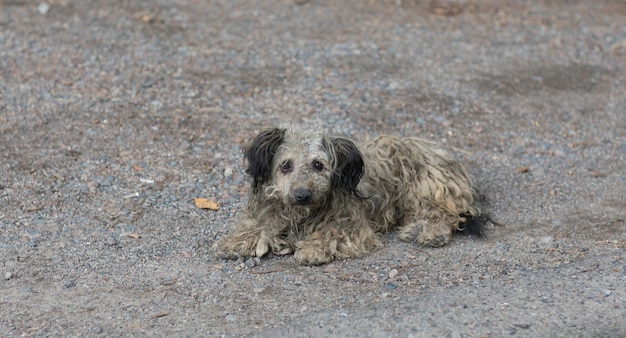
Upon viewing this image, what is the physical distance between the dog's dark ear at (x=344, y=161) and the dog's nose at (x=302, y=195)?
33 centimetres

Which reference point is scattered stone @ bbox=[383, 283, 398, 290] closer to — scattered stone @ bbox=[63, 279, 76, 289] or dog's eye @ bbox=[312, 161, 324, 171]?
dog's eye @ bbox=[312, 161, 324, 171]

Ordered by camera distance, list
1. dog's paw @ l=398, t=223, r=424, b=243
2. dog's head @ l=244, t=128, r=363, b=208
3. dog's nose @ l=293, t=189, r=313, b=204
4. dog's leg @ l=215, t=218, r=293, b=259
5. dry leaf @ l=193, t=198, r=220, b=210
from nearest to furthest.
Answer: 1. dog's nose @ l=293, t=189, r=313, b=204
2. dog's head @ l=244, t=128, r=363, b=208
3. dog's leg @ l=215, t=218, r=293, b=259
4. dog's paw @ l=398, t=223, r=424, b=243
5. dry leaf @ l=193, t=198, r=220, b=210

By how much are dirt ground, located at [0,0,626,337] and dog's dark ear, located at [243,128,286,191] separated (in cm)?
67

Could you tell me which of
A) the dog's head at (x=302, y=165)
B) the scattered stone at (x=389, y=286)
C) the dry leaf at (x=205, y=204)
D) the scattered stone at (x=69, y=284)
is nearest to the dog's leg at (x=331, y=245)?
the dog's head at (x=302, y=165)

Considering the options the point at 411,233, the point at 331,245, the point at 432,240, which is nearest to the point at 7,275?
the point at 331,245

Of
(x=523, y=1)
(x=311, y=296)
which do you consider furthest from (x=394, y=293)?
(x=523, y=1)

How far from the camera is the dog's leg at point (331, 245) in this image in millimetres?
6559

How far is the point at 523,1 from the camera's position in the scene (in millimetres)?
14414

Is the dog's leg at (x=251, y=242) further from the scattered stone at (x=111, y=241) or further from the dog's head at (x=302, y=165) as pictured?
the scattered stone at (x=111, y=241)

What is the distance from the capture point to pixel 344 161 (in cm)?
660

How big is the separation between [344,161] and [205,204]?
66.1 inches

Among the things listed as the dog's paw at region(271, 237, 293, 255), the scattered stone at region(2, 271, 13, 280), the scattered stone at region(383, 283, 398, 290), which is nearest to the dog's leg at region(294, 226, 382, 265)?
the dog's paw at region(271, 237, 293, 255)

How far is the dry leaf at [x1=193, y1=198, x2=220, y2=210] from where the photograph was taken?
7707 mm

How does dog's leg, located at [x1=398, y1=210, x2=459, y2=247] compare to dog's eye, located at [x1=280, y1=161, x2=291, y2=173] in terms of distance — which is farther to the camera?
dog's leg, located at [x1=398, y1=210, x2=459, y2=247]
